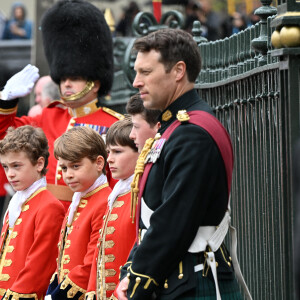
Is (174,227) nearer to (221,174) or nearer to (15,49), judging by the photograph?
(221,174)

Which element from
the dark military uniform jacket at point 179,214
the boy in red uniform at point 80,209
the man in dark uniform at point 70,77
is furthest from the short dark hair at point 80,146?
the dark military uniform jacket at point 179,214

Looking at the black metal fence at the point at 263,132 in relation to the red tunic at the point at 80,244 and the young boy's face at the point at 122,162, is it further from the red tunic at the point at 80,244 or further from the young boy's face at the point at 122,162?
the red tunic at the point at 80,244

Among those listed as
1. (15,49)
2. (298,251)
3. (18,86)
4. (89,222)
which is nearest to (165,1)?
(15,49)

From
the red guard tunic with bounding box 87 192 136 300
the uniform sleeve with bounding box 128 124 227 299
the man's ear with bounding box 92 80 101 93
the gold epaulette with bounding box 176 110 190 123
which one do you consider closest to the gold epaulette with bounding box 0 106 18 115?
the man's ear with bounding box 92 80 101 93

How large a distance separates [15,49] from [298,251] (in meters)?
14.3

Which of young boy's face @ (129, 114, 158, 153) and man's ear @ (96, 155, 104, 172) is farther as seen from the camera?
man's ear @ (96, 155, 104, 172)

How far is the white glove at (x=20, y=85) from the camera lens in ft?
23.3

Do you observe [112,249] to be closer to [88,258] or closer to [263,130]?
[88,258]

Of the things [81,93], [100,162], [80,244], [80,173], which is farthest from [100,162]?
[81,93]

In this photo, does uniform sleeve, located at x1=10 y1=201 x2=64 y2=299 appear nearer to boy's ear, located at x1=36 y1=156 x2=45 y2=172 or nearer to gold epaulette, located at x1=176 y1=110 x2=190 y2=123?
boy's ear, located at x1=36 y1=156 x2=45 y2=172

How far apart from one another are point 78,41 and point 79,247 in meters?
2.53

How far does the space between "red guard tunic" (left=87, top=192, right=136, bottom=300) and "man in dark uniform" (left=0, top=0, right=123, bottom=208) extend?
159cm

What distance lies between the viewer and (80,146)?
18.2ft

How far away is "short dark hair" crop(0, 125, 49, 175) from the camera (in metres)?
6.00
